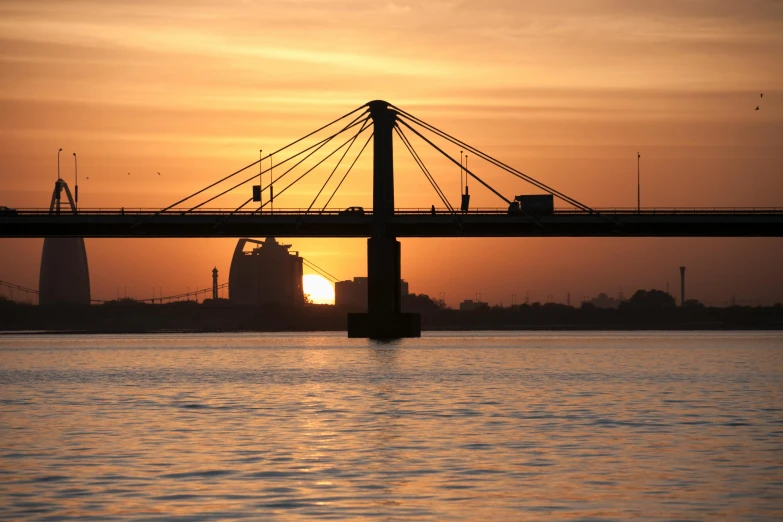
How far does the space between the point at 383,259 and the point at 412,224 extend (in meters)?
5.85

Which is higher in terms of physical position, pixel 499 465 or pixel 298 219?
pixel 298 219

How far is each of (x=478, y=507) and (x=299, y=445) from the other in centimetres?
1154

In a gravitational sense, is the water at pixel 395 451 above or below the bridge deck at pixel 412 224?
below

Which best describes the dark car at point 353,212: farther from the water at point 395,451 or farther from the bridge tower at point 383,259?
the water at point 395,451

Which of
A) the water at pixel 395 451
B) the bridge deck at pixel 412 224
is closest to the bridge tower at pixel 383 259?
A: the bridge deck at pixel 412 224

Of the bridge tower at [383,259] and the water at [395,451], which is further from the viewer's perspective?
the bridge tower at [383,259]

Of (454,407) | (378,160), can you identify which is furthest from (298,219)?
(454,407)

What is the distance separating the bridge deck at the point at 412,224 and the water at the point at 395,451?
8093 centimetres

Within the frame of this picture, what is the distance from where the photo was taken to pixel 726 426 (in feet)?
130

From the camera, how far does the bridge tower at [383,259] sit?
145125 millimetres

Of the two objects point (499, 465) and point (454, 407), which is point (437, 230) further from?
point (499, 465)

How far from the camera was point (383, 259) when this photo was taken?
14500 centimetres

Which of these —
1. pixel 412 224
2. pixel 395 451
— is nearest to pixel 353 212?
pixel 412 224

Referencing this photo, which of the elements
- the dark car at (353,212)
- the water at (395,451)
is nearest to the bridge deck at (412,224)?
the dark car at (353,212)
